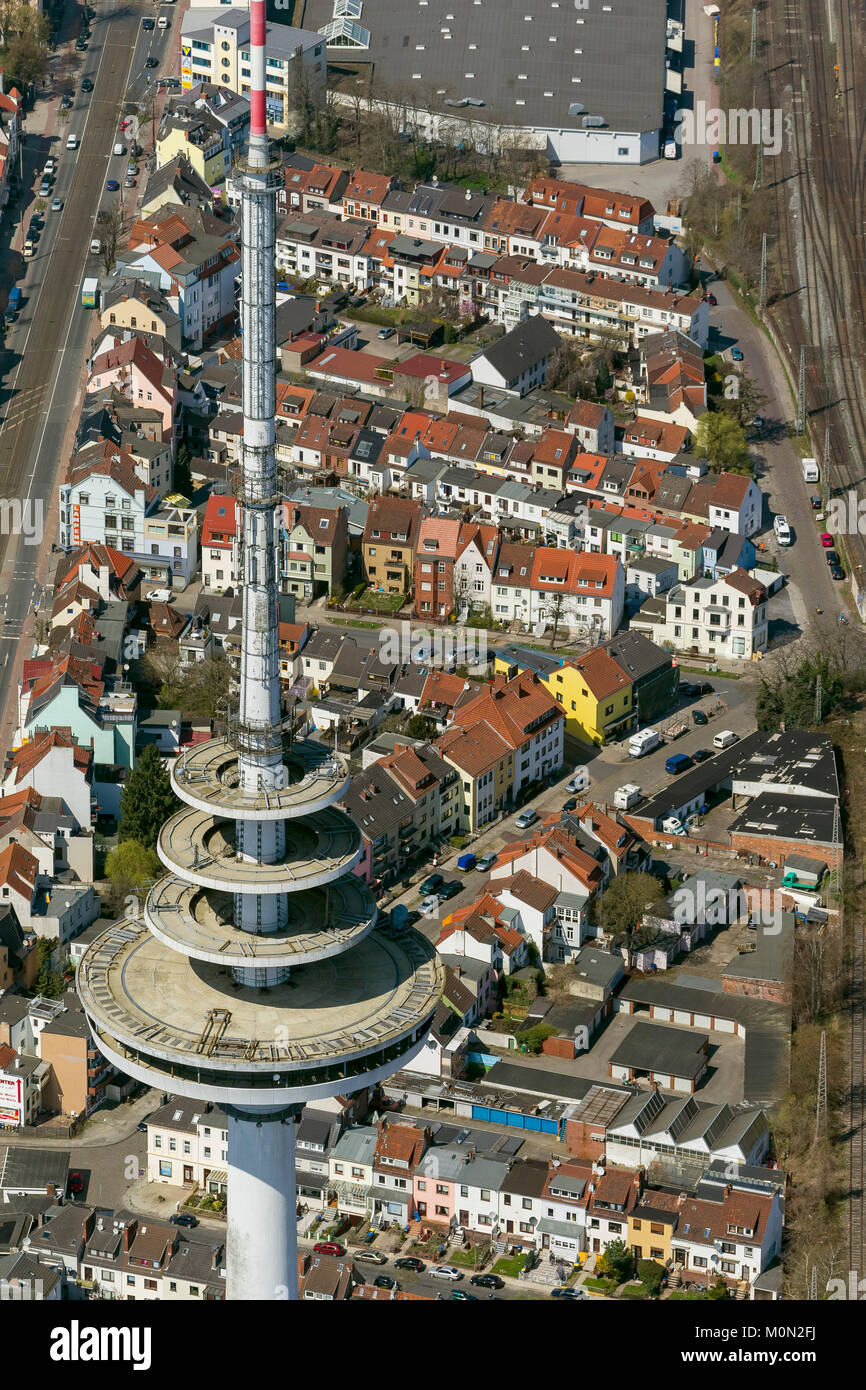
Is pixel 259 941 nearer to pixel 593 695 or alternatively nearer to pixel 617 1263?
pixel 617 1263

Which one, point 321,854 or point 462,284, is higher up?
point 321,854

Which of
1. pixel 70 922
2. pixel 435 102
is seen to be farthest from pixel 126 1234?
pixel 435 102

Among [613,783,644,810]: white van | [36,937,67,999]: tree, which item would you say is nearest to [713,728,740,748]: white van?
[613,783,644,810]: white van

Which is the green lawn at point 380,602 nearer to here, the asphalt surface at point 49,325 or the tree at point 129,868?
the asphalt surface at point 49,325

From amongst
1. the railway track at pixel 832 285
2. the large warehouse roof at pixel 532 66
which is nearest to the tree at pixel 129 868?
the railway track at pixel 832 285

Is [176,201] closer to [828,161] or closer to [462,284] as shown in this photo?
[462,284]

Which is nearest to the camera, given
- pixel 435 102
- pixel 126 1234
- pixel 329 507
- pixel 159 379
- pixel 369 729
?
pixel 126 1234

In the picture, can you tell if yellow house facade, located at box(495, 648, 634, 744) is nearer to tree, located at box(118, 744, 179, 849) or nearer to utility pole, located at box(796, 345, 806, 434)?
tree, located at box(118, 744, 179, 849)
